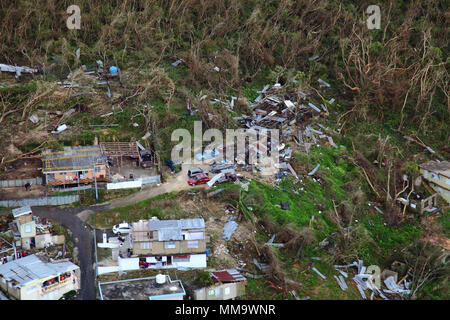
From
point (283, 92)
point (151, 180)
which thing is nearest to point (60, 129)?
point (151, 180)

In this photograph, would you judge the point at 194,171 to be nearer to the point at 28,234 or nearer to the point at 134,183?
the point at 134,183

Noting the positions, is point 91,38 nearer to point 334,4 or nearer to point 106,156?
point 106,156

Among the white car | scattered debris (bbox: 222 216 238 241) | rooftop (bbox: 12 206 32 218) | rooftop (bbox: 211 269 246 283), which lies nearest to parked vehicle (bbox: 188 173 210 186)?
scattered debris (bbox: 222 216 238 241)

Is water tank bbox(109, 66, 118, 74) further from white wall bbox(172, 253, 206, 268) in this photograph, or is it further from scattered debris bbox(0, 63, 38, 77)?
white wall bbox(172, 253, 206, 268)

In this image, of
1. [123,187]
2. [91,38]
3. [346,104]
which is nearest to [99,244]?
[123,187]

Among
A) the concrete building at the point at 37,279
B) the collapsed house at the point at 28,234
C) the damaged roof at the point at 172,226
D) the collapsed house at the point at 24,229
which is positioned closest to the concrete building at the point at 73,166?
the collapsed house at the point at 28,234
